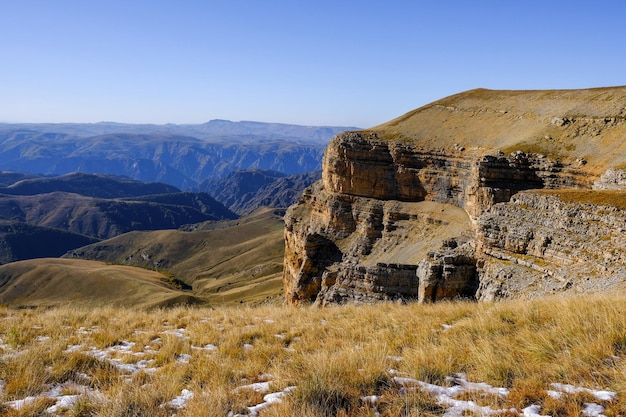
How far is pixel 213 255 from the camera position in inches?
5315

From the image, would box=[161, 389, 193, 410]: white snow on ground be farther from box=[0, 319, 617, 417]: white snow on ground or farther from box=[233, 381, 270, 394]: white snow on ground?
box=[233, 381, 270, 394]: white snow on ground

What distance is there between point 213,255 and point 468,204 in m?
108

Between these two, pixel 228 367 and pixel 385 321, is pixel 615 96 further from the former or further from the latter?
pixel 228 367

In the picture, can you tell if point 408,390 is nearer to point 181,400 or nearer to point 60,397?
point 181,400

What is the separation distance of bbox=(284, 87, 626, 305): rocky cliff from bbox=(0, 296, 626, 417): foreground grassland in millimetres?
10214

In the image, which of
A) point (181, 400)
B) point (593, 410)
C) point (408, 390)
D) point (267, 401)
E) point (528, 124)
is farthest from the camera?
point (528, 124)

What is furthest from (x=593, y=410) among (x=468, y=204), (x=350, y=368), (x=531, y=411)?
(x=468, y=204)

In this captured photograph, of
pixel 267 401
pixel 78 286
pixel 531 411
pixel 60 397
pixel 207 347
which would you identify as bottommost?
pixel 78 286

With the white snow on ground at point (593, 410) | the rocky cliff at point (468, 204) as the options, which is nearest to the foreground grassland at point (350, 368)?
the white snow on ground at point (593, 410)

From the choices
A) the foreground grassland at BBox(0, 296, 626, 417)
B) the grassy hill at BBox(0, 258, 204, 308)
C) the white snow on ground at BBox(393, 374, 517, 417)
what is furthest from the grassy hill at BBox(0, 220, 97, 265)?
the white snow on ground at BBox(393, 374, 517, 417)

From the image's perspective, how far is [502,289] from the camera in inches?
842

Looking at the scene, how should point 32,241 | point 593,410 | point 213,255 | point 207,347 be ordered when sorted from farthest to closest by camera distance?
point 32,241 → point 213,255 → point 207,347 → point 593,410

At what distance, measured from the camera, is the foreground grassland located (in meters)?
5.71

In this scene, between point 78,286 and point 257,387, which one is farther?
point 78,286
